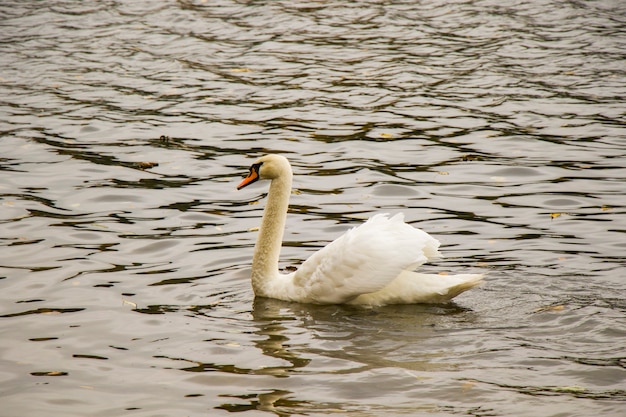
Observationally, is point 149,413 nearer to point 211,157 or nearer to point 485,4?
point 211,157

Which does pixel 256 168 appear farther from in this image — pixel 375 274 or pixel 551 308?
pixel 551 308

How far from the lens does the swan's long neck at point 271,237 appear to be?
8867 millimetres

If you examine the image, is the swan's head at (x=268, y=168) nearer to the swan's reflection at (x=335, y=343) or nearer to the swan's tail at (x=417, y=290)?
the swan's reflection at (x=335, y=343)

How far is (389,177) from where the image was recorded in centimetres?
1236

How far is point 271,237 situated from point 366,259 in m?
1.24

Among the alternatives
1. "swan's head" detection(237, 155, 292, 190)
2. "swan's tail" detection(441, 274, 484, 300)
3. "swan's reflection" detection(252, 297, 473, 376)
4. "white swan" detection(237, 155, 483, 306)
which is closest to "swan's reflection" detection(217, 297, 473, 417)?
"swan's reflection" detection(252, 297, 473, 376)

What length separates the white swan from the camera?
8078mm

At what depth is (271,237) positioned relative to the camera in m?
9.05

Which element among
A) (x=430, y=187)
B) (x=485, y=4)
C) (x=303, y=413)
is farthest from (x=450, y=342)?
(x=485, y=4)

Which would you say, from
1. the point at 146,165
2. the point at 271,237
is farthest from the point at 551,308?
the point at 146,165

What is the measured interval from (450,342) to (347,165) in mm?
5764

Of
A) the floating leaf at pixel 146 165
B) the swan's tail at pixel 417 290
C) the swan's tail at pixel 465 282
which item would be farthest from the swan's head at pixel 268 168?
the floating leaf at pixel 146 165

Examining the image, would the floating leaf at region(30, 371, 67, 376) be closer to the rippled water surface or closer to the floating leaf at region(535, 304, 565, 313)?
the rippled water surface

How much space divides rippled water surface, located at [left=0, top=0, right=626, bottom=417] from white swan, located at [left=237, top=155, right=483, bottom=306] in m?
0.14
